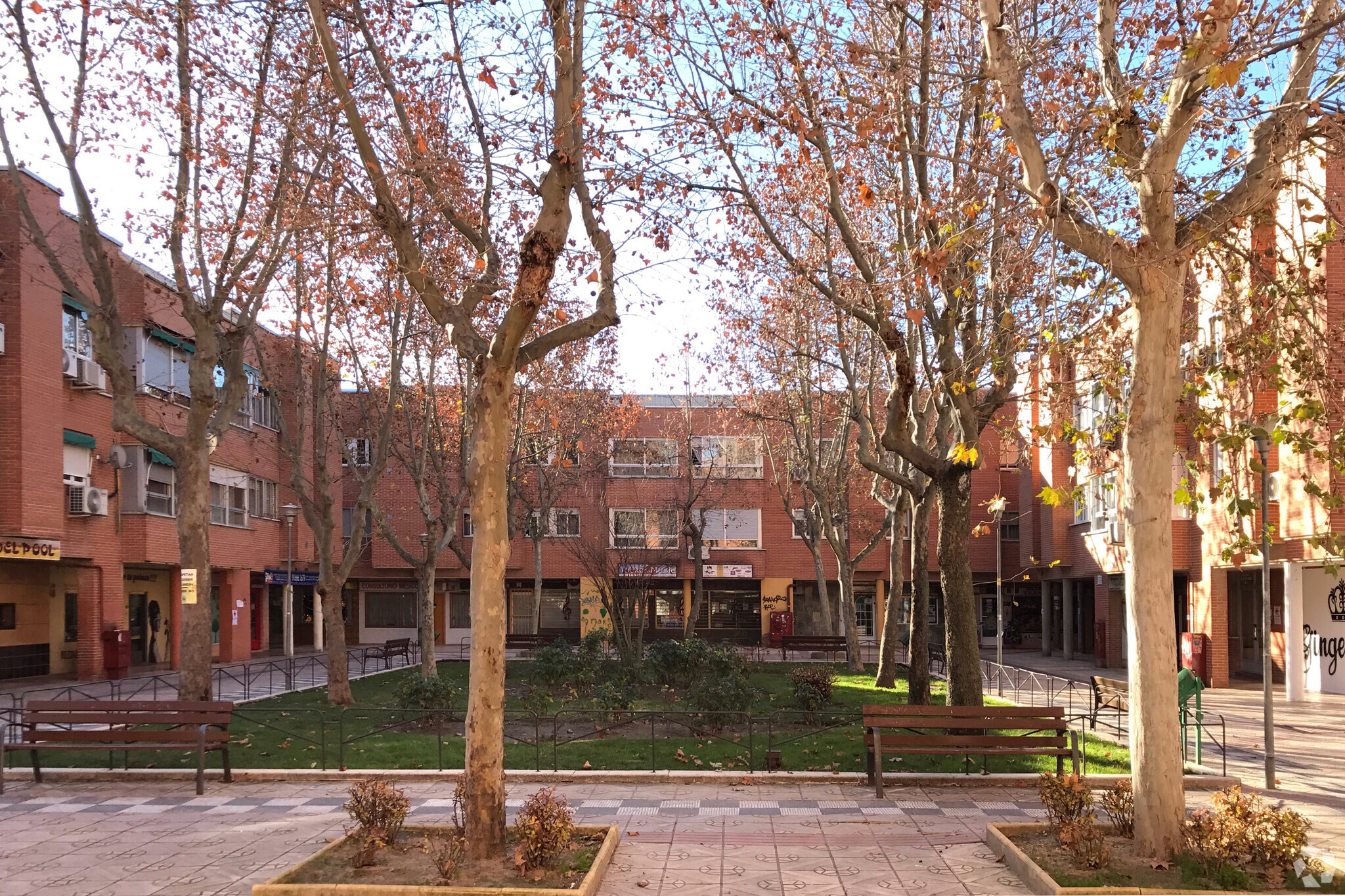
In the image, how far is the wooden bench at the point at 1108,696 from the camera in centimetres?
1572

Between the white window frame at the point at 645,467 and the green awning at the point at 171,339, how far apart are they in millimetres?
15257


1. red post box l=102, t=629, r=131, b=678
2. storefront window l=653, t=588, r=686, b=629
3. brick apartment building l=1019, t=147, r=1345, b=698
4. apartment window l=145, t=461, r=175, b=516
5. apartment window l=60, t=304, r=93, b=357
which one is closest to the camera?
brick apartment building l=1019, t=147, r=1345, b=698

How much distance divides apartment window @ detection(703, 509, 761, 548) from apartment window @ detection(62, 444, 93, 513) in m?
23.2

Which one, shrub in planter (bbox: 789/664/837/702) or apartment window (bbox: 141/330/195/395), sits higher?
apartment window (bbox: 141/330/195/395)

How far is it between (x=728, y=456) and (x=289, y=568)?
16455 millimetres

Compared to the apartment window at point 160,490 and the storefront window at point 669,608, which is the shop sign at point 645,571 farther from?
the apartment window at point 160,490

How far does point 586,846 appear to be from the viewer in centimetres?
843

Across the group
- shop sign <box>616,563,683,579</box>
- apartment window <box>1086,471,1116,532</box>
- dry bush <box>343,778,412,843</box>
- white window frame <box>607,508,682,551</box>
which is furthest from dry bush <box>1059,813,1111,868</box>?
white window frame <box>607,508,682,551</box>

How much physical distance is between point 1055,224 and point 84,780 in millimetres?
11404

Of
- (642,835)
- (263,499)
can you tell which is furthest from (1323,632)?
(263,499)

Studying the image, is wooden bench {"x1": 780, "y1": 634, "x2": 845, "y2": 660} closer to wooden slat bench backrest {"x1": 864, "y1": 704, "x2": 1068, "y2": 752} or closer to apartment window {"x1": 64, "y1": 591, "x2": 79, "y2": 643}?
apartment window {"x1": 64, "y1": 591, "x2": 79, "y2": 643}

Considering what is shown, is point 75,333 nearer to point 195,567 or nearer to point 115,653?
point 115,653

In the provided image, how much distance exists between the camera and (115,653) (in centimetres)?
2602

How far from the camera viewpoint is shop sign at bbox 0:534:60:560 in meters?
22.7
